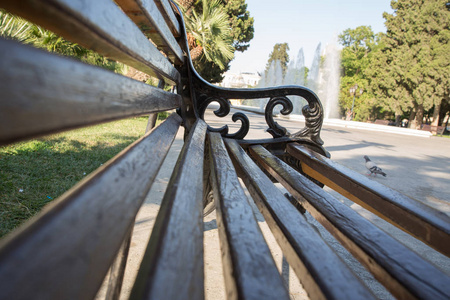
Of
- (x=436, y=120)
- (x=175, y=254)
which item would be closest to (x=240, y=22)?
(x=436, y=120)

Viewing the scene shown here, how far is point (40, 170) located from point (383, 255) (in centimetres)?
292

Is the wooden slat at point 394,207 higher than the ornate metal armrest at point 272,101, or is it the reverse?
the ornate metal armrest at point 272,101

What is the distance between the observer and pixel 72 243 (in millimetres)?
318

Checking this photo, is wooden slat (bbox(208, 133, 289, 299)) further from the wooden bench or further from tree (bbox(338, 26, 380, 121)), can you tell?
tree (bbox(338, 26, 380, 121))

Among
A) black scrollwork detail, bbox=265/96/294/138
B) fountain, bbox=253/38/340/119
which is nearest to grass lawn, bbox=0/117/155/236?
black scrollwork detail, bbox=265/96/294/138

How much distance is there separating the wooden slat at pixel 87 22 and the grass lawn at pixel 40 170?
3.01 feet

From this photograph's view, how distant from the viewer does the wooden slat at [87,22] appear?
30cm

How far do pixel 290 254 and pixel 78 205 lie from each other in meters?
0.36

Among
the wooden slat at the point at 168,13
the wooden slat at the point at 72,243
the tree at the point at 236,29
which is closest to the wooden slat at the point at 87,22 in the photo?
the wooden slat at the point at 72,243

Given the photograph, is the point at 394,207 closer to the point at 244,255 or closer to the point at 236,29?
the point at 244,255

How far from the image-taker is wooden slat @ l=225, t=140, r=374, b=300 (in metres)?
0.43

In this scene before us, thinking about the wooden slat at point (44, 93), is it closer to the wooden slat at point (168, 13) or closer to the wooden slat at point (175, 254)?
the wooden slat at point (175, 254)

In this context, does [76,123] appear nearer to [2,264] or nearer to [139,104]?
[2,264]

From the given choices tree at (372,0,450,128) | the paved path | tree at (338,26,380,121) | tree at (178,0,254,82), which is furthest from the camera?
tree at (338,26,380,121)
